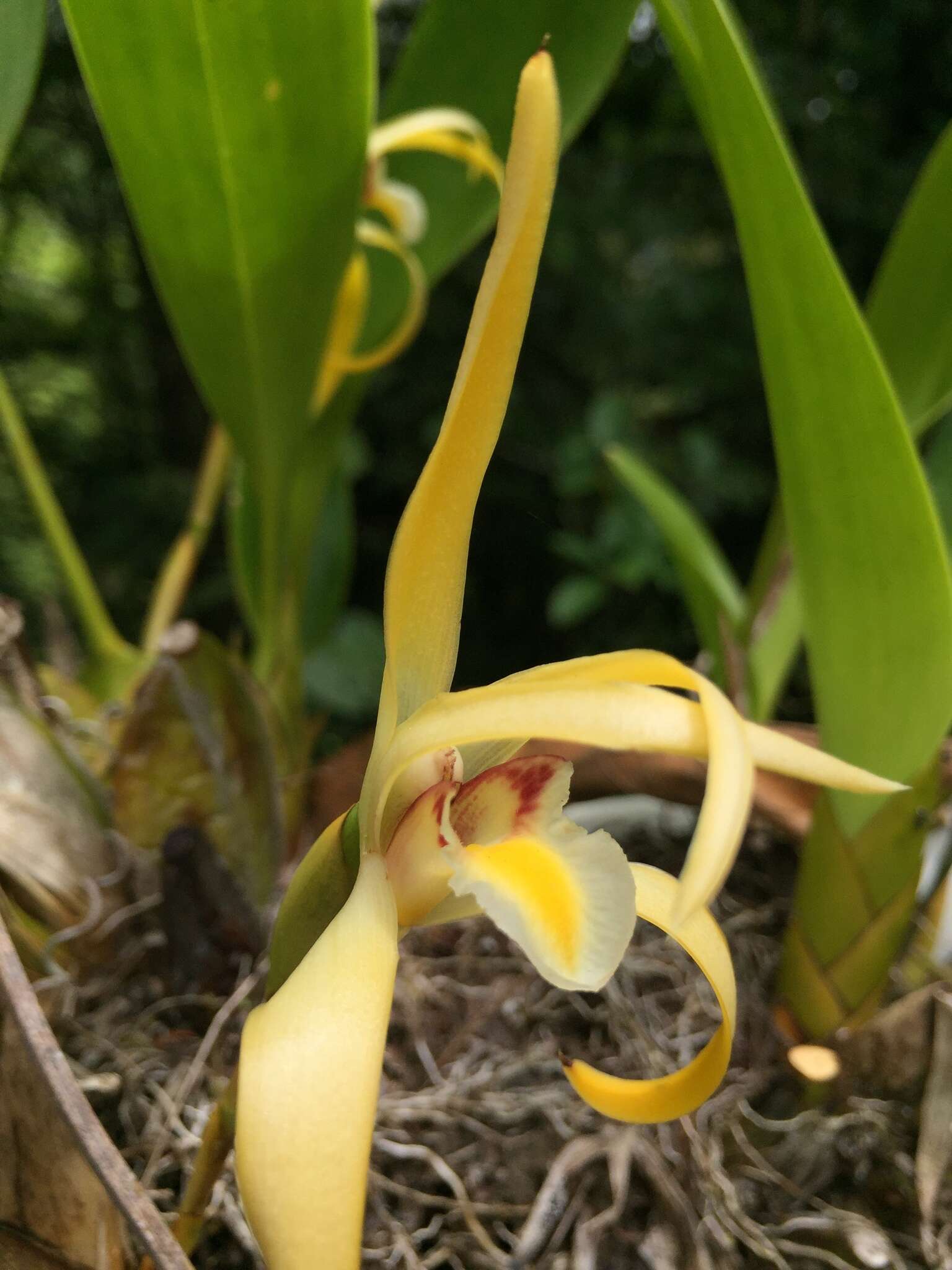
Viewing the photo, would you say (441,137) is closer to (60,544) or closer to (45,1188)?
(60,544)

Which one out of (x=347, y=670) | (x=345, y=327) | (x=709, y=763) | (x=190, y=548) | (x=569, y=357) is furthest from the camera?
(x=569, y=357)

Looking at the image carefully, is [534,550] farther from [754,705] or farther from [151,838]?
[151,838]

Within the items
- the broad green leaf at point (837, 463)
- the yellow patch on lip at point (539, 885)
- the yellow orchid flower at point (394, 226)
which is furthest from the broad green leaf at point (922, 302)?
the yellow patch on lip at point (539, 885)

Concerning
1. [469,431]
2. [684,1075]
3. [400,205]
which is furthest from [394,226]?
[684,1075]

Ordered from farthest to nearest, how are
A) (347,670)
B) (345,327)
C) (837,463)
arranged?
(347,670)
(345,327)
(837,463)

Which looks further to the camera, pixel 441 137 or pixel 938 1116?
pixel 441 137

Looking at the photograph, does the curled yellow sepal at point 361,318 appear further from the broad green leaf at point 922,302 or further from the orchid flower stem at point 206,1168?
the orchid flower stem at point 206,1168

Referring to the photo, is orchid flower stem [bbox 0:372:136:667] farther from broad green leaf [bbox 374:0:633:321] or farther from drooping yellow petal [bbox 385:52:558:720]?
drooping yellow petal [bbox 385:52:558:720]
